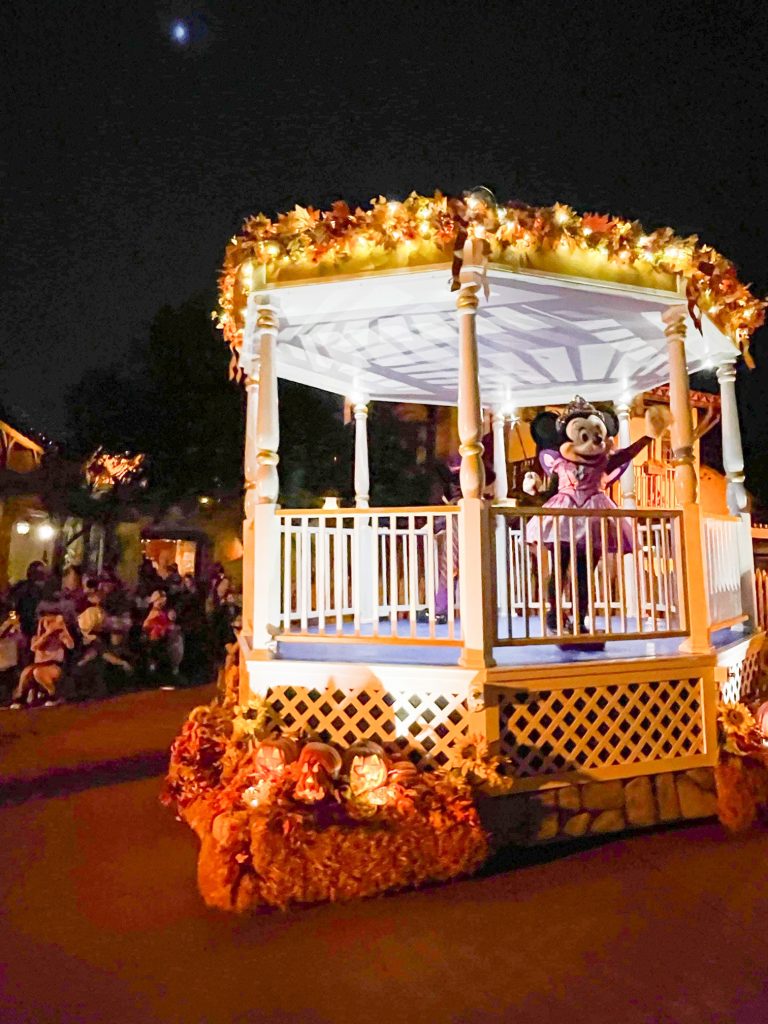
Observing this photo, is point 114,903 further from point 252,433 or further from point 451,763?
point 252,433

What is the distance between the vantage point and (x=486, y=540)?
4.57 metres

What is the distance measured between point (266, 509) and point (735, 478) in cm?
451

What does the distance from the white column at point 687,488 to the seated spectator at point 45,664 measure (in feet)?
25.0

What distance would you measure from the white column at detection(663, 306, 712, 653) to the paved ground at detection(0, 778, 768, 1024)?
1441 millimetres

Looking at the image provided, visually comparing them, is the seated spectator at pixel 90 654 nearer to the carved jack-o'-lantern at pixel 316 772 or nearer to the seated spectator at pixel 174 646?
the seated spectator at pixel 174 646

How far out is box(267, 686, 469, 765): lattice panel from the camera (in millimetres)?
4488

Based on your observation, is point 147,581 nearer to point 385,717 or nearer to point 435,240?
point 385,717

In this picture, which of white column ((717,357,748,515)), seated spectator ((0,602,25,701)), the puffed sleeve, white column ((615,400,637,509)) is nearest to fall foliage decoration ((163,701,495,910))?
the puffed sleeve

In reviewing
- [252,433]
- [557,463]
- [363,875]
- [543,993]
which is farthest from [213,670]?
[543,993]

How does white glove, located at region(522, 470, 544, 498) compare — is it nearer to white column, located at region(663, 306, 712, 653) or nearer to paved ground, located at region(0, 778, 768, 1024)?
white column, located at region(663, 306, 712, 653)

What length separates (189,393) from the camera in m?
20.0

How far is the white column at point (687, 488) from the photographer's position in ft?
16.9

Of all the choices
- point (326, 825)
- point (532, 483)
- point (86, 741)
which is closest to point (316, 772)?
point (326, 825)

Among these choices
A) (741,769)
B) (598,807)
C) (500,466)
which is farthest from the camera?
(500,466)
